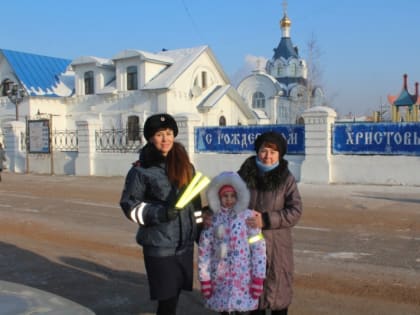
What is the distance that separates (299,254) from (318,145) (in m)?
8.67

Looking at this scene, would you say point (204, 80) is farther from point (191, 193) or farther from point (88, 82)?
point (191, 193)

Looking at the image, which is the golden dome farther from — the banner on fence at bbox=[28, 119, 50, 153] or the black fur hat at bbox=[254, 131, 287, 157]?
the black fur hat at bbox=[254, 131, 287, 157]

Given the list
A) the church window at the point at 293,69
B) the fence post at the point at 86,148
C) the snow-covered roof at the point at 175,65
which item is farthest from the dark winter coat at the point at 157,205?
the church window at the point at 293,69

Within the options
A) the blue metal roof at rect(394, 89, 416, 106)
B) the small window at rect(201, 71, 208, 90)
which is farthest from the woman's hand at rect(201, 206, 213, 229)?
the blue metal roof at rect(394, 89, 416, 106)

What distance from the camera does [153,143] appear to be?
336 centimetres

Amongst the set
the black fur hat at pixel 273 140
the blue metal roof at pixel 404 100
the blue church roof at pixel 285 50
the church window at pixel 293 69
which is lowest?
the black fur hat at pixel 273 140

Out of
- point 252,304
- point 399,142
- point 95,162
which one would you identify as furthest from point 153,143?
point 95,162

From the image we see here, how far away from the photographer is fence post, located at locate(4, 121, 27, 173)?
23.8 meters

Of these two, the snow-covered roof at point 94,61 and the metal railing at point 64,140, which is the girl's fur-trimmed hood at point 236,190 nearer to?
the metal railing at point 64,140

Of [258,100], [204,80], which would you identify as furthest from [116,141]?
[258,100]

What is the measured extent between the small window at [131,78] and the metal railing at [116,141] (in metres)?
8.26

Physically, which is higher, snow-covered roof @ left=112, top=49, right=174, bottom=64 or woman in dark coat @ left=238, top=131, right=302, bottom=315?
snow-covered roof @ left=112, top=49, right=174, bottom=64

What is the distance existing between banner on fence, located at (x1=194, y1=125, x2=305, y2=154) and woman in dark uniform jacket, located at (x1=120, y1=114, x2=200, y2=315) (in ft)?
40.6

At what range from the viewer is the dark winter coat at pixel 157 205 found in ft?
10.6
